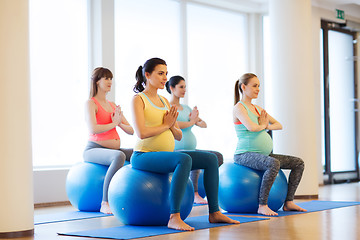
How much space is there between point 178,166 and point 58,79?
115 inches

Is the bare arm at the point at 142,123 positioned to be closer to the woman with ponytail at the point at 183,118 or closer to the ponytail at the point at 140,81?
the ponytail at the point at 140,81

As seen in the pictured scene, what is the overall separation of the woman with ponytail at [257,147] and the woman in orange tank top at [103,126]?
99 centimetres

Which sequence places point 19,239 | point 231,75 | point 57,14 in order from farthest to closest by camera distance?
point 231,75
point 57,14
point 19,239

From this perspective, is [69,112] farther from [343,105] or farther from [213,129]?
[343,105]

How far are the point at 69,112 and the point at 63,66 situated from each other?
1.61 feet

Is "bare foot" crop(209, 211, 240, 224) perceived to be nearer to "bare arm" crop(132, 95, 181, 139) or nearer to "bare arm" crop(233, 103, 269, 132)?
"bare arm" crop(132, 95, 181, 139)

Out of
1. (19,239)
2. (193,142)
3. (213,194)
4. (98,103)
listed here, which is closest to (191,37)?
(193,142)

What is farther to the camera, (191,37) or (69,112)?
(191,37)

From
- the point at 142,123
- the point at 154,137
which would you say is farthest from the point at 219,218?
the point at 142,123

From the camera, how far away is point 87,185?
199 inches

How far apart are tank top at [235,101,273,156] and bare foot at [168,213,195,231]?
1.24m

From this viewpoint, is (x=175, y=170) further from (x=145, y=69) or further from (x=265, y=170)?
(x=265, y=170)

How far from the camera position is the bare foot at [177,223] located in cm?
380

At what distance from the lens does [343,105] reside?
30.6 feet
